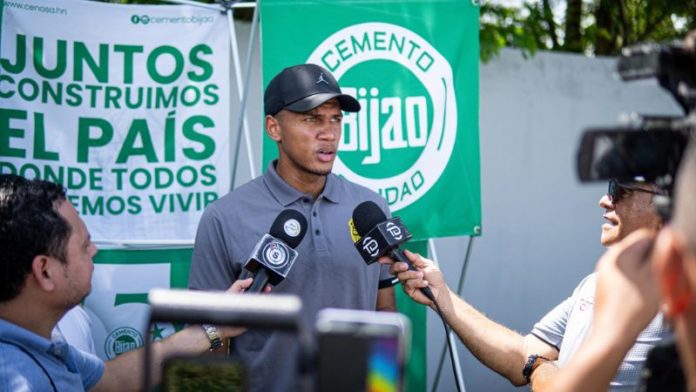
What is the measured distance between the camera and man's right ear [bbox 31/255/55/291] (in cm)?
269

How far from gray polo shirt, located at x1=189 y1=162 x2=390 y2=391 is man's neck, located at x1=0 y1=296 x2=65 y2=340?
822 mm

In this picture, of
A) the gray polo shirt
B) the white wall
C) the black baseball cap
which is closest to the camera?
the gray polo shirt

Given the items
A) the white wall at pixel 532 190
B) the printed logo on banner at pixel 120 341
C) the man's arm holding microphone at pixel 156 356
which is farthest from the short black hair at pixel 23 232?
the white wall at pixel 532 190


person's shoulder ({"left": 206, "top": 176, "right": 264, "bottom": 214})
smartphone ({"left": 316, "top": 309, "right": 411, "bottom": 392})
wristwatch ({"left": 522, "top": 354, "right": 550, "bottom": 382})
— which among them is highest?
person's shoulder ({"left": 206, "top": 176, "right": 264, "bottom": 214})

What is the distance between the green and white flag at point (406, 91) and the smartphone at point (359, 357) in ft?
10.1

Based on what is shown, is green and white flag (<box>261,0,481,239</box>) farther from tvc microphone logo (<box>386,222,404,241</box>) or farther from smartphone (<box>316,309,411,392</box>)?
smartphone (<box>316,309,411,392</box>)

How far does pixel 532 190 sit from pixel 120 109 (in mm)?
3456

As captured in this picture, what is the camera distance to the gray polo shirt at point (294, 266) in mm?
3500

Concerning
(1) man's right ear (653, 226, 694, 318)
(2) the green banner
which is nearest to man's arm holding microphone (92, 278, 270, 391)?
(2) the green banner

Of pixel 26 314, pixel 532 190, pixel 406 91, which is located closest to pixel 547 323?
pixel 406 91

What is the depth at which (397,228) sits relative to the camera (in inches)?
128

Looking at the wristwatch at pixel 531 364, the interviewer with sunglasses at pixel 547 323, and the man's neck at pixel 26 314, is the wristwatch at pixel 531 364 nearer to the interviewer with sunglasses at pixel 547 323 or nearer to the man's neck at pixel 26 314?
the interviewer with sunglasses at pixel 547 323

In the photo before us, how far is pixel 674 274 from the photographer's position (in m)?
1.40

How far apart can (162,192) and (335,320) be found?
10.4 ft
